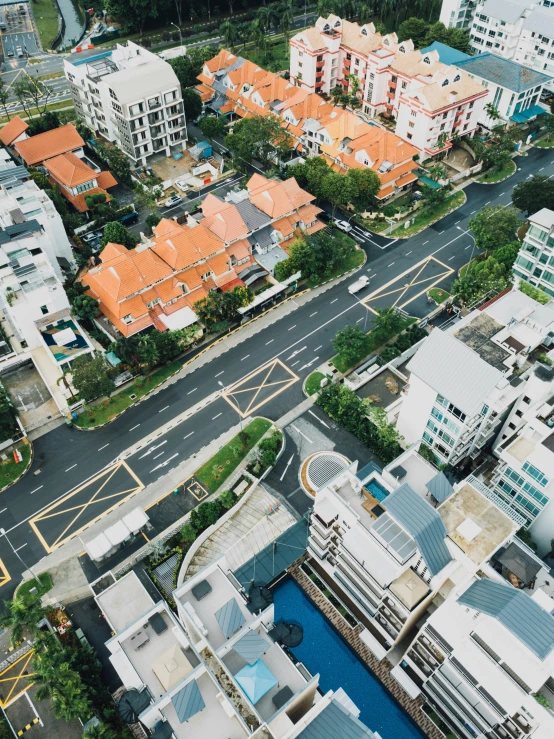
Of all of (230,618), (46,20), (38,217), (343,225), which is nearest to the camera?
(230,618)

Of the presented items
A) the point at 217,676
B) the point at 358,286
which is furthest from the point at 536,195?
the point at 217,676

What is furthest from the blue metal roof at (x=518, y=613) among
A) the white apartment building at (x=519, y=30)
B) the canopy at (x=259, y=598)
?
the white apartment building at (x=519, y=30)

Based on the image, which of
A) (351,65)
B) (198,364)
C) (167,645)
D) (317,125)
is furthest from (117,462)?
(351,65)

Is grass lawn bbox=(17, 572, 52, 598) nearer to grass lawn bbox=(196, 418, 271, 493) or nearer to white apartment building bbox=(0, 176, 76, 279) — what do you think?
grass lawn bbox=(196, 418, 271, 493)

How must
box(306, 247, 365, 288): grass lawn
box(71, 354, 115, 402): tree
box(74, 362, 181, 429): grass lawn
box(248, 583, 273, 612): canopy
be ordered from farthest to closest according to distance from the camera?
box(306, 247, 365, 288): grass lawn, box(74, 362, 181, 429): grass lawn, box(71, 354, 115, 402): tree, box(248, 583, 273, 612): canopy

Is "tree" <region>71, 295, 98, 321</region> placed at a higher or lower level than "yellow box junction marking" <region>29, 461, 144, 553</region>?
higher

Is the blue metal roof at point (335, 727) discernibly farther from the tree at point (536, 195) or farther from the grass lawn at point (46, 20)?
the grass lawn at point (46, 20)

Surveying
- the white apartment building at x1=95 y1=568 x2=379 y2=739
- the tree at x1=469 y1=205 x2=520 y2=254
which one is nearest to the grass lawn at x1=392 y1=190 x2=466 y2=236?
the tree at x1=469 y1=205 x2=520 y2=254

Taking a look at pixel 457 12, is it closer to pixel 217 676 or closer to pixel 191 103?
pixel 191 103
